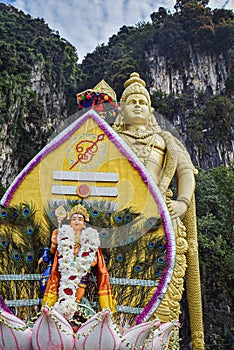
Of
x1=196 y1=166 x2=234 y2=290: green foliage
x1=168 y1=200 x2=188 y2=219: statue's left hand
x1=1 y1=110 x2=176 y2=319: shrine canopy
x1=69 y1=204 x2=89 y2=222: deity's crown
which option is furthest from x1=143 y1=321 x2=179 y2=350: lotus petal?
x1=196 y1=166 x2=234 y2=290: green foliage

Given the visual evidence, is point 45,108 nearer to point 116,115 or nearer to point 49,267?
point 116,115

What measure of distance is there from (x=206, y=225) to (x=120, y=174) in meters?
8.03

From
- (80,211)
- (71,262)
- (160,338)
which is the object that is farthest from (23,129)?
(160,338)

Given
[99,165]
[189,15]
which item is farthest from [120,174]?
[189,15]

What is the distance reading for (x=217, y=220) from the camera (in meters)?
12.2

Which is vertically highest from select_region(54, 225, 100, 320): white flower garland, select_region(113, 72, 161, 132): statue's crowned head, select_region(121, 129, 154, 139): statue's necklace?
select_region(113, 72, 161, 132): statue's crowned head

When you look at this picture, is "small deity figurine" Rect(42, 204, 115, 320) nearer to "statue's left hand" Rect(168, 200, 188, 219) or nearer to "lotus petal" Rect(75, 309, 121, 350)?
"lotus petal" Rect(75, 309, 121, 350)

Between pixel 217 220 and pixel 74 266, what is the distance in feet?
30.9

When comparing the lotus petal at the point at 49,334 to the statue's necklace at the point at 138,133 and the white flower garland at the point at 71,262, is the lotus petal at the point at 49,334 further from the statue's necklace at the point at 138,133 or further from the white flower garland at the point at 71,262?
the statue's necklace at the point at 138,133

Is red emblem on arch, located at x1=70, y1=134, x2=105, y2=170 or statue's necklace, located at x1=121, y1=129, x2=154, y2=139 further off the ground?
statue's necklace, located at x1=121, y1=129, x2=154, y2=139

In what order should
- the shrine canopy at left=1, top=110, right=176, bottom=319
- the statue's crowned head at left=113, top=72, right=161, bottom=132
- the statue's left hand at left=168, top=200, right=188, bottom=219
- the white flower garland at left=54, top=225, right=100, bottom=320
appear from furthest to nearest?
the statue's crowned head at left=113, top=72, right=161, bottom=132
the statue's left hand at left=168, top=200, right=188, bottom=219
the shrine canopy at left=1, top=110, right=176, bottom=319
the white flower garland at left=54, top=225, right=100, bottom=320

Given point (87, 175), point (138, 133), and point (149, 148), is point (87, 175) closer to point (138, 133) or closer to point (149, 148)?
point (149, 148)

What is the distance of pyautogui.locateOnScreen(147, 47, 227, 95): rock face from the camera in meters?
23.8

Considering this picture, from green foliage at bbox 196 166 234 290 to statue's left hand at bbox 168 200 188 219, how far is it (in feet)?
21.1
